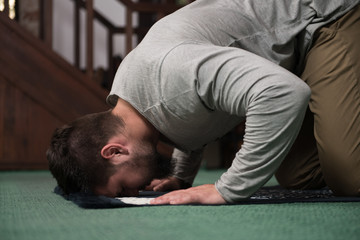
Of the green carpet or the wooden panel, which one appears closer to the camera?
the green carpet

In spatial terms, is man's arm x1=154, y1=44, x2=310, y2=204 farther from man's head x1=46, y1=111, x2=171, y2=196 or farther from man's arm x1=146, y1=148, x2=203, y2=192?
man's arm x1=146, y1=148, x2=203, y2=192

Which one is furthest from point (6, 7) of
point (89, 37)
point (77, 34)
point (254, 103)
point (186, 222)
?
point (186, 222)

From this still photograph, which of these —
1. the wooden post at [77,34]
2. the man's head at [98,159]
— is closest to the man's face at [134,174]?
the man's head at [98,159]

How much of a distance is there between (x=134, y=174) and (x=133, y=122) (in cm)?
14

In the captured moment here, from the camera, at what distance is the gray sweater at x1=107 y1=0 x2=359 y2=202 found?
1147 millimetres

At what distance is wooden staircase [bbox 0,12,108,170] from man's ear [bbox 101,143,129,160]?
2059 millimetres

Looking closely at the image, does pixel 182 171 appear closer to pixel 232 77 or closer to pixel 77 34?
pixel 232 77

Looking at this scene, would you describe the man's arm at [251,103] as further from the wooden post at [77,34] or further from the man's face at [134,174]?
the wooden post at [77,34]

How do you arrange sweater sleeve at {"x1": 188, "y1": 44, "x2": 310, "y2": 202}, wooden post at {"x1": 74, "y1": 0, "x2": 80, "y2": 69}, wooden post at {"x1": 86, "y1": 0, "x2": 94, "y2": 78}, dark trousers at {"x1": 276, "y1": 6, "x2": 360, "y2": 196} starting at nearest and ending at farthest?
sweater sleeve at {"x1": 188, "y1": 44, "x2": 310, "y2": 202}, dark trousers at {"x1": 276, "y1": 6, "x2": 360, "y2": 196}, wooden post at {"x1": 86, "y1": 0, "x2": 94, "y2": 78}, wooden post at {"x1": 74, "y1": 0, "x2": 80, "y2": 69}

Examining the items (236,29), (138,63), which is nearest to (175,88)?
(138,63)

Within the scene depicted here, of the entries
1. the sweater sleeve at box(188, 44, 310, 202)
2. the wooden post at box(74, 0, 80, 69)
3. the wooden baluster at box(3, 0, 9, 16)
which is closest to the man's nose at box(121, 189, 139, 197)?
the sweater sleeve at box(188, 44, 310, 202)

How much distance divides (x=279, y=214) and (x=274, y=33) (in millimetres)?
628

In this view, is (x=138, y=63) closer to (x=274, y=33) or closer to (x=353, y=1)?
(x=274, y=33)

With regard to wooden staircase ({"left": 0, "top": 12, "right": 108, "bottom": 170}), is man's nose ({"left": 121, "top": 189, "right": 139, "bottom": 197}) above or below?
Answer: above
